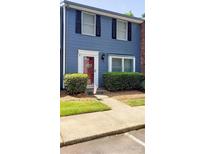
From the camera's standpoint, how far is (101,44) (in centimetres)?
941

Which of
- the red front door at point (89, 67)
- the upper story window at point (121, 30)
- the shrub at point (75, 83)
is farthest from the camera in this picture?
the upper story window at point (121, 30)

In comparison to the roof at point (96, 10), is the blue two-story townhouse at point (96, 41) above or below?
below

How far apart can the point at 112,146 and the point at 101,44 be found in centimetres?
713

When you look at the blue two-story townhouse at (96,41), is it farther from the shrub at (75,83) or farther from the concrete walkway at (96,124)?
the concrete walkway at (96,124)

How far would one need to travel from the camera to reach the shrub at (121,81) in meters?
8.73

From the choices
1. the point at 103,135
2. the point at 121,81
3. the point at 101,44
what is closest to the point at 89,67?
the point at 101,44

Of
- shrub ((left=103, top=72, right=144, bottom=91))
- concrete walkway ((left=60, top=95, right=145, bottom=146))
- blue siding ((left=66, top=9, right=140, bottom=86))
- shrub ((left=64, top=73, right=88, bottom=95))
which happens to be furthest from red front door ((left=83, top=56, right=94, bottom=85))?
concrete walkway ((left=60, top=95, right=145, bottom=146))

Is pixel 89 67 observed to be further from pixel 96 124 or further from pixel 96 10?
pixel 96 124

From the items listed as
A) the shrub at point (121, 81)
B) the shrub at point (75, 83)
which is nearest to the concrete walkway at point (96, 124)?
the shrub at point (75, 83)
